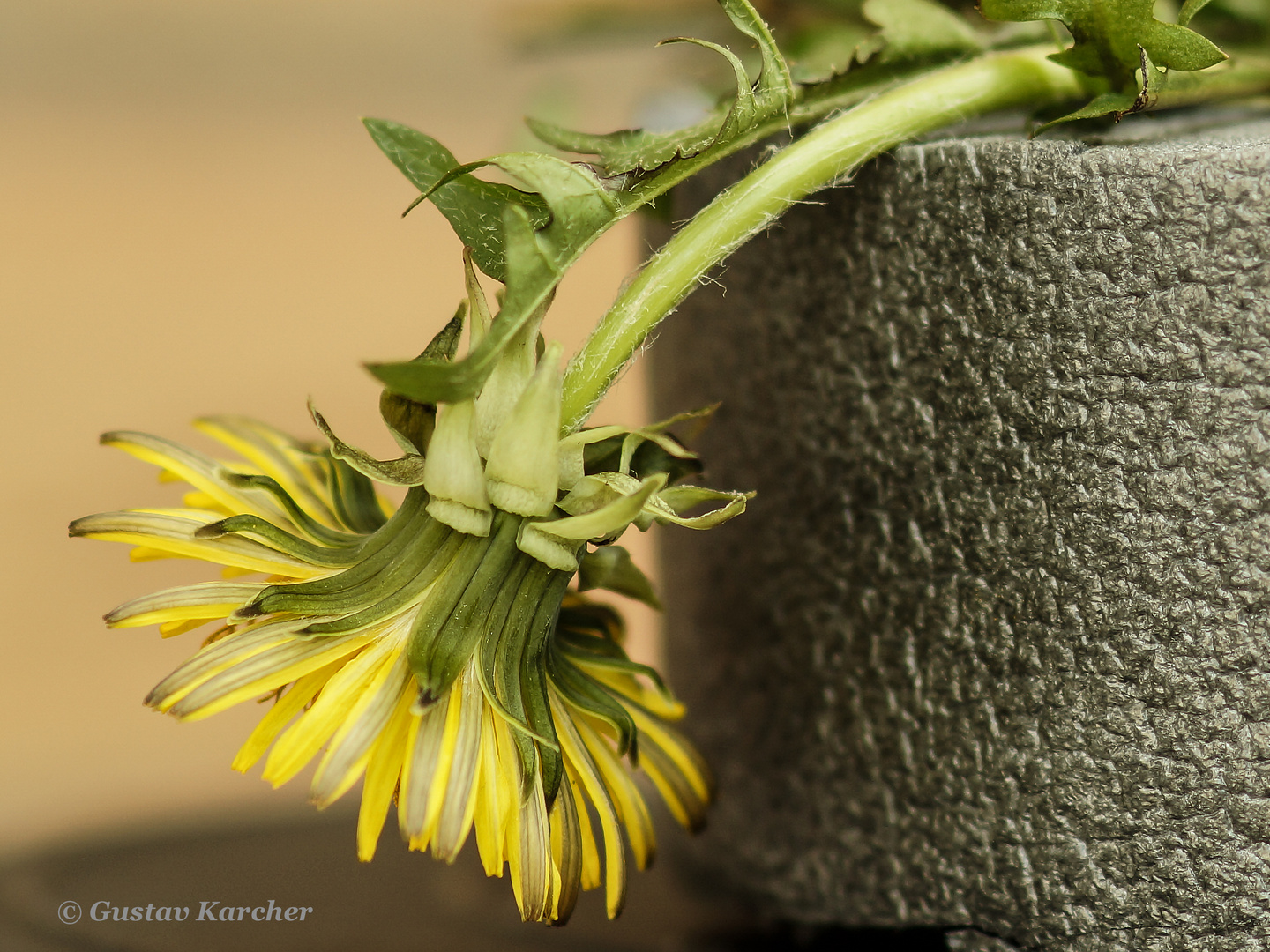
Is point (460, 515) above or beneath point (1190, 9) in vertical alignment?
beneath

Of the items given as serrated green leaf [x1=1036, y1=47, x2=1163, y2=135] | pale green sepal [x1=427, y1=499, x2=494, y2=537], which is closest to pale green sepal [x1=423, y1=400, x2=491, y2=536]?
pale green sepal [x1=427, y1=499, x2=494, y2=537]

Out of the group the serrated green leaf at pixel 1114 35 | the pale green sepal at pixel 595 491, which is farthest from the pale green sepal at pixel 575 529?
the serrated green leaf at pixel 1114 35

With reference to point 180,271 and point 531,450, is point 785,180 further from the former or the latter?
point 180,271

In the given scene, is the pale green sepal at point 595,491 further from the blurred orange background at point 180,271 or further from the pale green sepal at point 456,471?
the blurred orange background at point 180,271

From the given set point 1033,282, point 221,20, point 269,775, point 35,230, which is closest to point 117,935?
point 269,775

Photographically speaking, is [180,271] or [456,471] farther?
[180,271]

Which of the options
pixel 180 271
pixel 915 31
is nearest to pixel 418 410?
pixel 915 31
